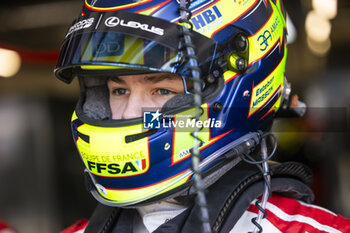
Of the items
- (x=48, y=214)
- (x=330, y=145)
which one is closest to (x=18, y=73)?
(x=48, y=214)

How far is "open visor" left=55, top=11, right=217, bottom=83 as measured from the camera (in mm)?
971

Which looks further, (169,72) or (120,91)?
(120,91)

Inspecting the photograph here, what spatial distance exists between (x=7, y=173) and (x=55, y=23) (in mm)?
1992

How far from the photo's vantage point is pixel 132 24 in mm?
983

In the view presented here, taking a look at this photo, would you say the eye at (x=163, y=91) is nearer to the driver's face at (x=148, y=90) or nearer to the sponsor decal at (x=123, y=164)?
the driver's face at (x=148, y=90)

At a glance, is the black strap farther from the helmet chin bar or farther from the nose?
the nose

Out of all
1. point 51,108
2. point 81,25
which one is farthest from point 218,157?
point 51,108

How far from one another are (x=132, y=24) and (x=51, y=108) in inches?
169

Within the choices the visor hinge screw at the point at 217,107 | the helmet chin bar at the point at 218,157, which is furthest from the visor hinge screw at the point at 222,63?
the helmet chin bar at the point at 218,157

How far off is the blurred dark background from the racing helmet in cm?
297

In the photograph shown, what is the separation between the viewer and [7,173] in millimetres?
4676

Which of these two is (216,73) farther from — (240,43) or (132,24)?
(132,24)

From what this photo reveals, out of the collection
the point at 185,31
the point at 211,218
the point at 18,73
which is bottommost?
the point at 18,73

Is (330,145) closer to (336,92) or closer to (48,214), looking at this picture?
(336,92)
